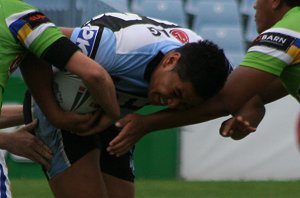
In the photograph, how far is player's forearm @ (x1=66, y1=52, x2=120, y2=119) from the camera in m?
4.54

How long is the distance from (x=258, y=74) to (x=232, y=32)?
31.2 ft

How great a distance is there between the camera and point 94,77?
4.57m

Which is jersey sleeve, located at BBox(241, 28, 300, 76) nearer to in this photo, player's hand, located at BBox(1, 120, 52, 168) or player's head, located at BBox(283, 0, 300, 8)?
player's head, located at BBox(283, 0, 300, 8)

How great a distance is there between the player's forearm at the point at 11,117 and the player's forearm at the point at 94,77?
92cm

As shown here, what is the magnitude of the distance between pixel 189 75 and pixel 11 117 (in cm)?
134

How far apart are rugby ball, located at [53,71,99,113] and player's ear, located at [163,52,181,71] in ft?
1.48

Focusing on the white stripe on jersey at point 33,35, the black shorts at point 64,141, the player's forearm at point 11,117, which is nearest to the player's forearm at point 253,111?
the black shorts at point 64,141

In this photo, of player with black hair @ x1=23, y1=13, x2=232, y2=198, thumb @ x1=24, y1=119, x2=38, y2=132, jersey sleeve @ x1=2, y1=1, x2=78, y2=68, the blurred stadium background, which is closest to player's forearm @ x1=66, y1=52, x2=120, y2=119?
jersey sleeve @ x1=2, y1=1, x2=78, y2=68

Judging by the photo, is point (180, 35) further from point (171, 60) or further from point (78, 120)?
point (78, 120)

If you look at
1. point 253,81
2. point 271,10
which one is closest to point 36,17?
point 253,81

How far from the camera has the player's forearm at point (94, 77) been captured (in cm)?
454

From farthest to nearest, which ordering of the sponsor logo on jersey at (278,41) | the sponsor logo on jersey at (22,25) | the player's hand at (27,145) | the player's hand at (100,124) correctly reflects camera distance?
the player's hand at (27,145)
the player's hand at (100,124)
the sponsor logo on jersey at (278,41)
the sponsor logo on jersey at (22,25)

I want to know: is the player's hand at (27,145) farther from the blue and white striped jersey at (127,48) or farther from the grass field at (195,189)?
the grass field at (195,189)

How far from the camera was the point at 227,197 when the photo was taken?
927cm
